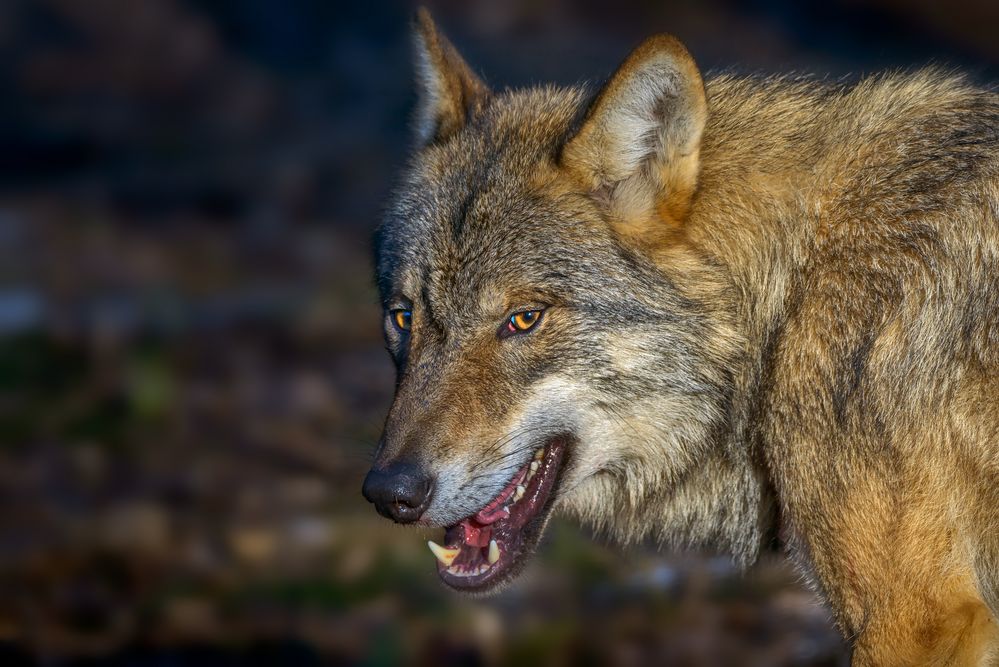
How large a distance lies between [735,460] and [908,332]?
2.73 ft

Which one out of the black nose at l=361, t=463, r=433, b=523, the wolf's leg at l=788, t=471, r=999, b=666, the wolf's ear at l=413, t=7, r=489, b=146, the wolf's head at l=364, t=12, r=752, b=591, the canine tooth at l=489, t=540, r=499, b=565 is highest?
the wolf's ear at l=413, t=7, r=489, b=146

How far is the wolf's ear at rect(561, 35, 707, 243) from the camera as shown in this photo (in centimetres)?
404

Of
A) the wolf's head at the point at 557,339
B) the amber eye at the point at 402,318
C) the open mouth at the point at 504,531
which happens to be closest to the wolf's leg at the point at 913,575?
the wolf's head at the point at 557,339

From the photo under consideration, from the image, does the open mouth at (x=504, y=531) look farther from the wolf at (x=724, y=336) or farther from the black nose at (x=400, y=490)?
the black nose at (x=400, y=490)

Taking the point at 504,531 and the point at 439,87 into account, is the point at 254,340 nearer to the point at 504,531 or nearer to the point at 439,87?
the point at 439,87

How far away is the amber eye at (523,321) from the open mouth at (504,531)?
384mm

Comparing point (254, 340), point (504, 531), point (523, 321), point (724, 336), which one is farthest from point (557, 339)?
point (254, 340)

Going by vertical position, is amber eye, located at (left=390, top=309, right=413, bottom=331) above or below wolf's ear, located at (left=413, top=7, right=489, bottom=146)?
below

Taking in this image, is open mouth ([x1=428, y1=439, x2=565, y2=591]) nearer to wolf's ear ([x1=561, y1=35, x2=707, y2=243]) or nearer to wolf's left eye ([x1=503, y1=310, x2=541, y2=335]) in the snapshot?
wolf's left eye ([x1=503, y1=310, x2=541, y2=335])

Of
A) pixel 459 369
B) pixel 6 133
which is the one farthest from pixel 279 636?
pixel 6 133

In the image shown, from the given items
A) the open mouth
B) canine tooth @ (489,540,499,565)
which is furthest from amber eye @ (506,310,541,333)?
canine tooth @ (489,540,499,565)

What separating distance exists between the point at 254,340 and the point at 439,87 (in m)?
6.38

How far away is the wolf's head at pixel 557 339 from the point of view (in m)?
4.09

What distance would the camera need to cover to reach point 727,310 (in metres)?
4.21
